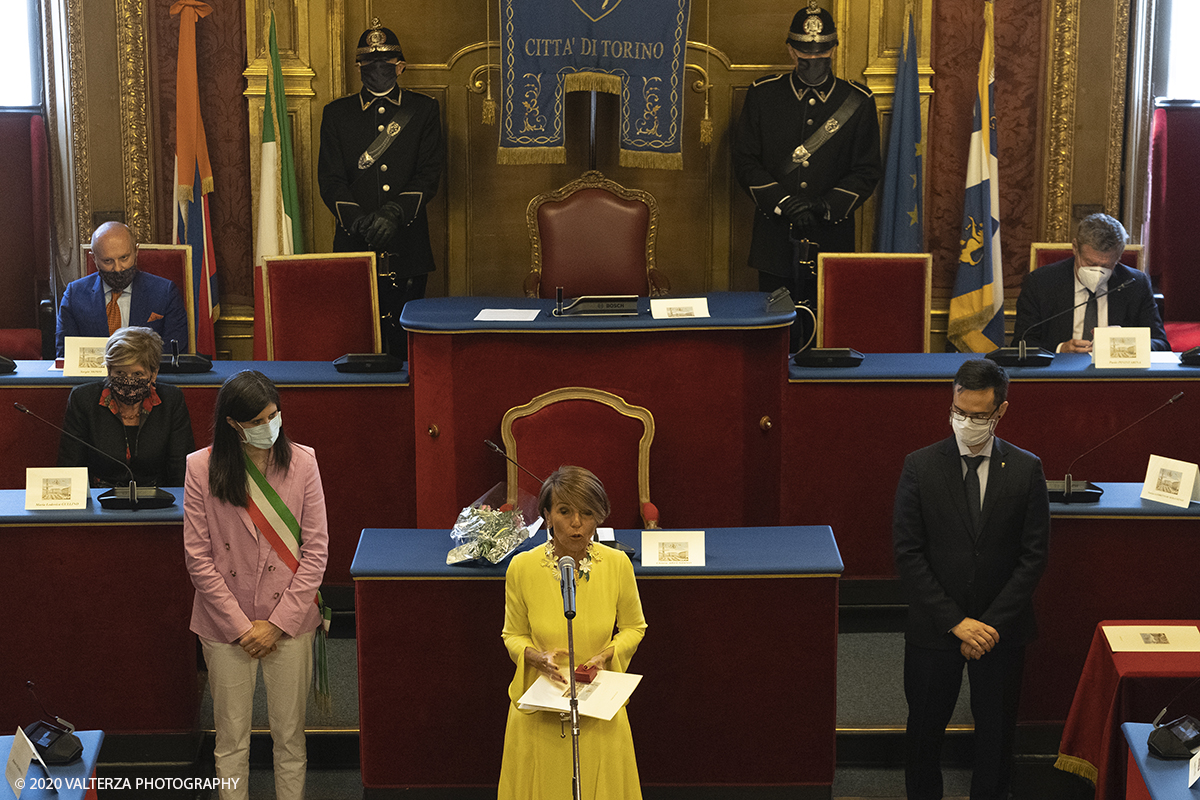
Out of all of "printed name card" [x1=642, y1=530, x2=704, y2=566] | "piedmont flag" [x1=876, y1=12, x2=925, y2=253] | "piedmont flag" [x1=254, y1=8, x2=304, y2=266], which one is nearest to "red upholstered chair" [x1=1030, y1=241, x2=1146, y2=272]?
"piedmont flag" [x1=876, y1=12, x2=925, y2=253]

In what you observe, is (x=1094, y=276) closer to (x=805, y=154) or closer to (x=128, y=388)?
(x=805, y=154)

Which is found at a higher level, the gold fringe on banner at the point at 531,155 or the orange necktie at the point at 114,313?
the gold fringe on banner at the point at 531,155

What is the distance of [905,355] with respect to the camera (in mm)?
5156

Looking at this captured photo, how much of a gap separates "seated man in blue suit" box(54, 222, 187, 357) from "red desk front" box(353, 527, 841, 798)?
2.40 meters

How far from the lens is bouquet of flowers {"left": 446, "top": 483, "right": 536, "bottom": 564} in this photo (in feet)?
11.5

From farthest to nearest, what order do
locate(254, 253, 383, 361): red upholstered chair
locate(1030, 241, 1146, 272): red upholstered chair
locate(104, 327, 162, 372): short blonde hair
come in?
locate(1030, 241, 1146, 272): red upholstered chair, locate(254, 253, 383, 361): red upholstered chair, locate(104, 327, 162, 372): short blonde hair

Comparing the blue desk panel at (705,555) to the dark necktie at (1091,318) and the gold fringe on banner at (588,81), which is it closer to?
the dark necktie at (1091,318)

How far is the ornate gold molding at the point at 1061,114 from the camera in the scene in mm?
6715

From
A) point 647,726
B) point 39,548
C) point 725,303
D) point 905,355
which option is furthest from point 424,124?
point 647,726

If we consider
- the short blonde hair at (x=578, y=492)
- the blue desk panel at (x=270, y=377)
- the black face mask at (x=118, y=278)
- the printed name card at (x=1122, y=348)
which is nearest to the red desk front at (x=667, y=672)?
the short blonde hair at (x=578, y=492)

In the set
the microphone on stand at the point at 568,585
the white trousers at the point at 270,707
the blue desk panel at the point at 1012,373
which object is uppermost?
the blue desk panel at the point at 1012,373

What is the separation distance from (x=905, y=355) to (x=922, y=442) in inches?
20.1

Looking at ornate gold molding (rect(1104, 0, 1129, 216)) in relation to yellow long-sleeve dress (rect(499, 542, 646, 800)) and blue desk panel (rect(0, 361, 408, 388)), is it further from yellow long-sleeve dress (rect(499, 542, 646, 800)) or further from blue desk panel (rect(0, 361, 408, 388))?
yellow long-sleeve dress (rect(499, 542, 646, 800))

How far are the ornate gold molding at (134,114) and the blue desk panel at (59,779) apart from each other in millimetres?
4565
